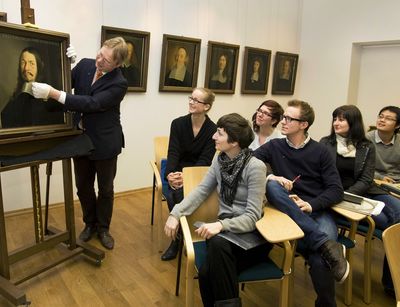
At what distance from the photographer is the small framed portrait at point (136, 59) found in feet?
12.2

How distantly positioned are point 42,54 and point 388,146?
2677mm

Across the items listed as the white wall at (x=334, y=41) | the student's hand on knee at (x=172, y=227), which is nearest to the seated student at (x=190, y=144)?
the student's hand on knee at (x=172, y=227)

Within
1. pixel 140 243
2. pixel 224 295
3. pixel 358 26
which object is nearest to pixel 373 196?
pixel 224 295

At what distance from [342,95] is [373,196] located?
3.20 meters

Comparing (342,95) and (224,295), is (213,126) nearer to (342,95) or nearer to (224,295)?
(224,295)

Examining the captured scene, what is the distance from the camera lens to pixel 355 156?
2.46m

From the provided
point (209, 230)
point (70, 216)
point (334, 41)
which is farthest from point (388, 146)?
point (334, 41)

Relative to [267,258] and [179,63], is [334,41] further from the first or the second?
[267,258]

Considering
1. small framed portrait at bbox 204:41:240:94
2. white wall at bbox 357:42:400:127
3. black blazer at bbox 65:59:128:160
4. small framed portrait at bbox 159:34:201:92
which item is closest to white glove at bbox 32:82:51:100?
black blazer at bbox 65:59:128:160

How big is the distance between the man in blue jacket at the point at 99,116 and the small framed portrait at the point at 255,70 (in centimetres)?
276

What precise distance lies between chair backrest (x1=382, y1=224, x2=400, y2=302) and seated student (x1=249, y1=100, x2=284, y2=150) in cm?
142

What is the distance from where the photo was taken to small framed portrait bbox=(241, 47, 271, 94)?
497 centimetres

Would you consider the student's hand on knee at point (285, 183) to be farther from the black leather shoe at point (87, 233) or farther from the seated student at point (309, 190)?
the black leather shoe at point (87, 233)

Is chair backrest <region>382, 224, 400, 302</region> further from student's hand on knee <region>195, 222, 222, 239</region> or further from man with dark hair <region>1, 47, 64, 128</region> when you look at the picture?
man with dark hair <region>1, 47, 64, 128</region>
